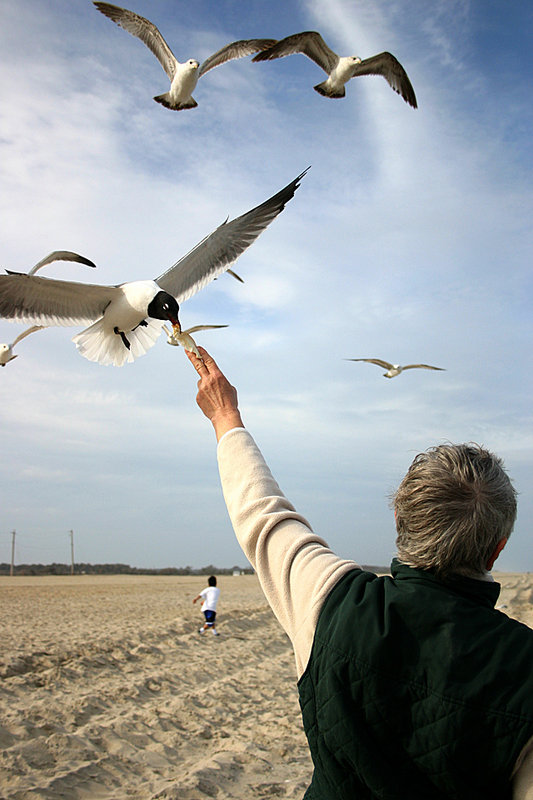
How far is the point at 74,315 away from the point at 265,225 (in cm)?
145

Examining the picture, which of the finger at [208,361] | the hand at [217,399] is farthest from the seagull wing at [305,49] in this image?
the hand at [217,399]

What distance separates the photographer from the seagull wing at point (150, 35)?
7906 mm

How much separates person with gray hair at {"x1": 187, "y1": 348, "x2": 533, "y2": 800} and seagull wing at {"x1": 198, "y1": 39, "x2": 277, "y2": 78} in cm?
778

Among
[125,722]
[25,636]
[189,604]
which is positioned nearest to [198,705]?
[125,722]

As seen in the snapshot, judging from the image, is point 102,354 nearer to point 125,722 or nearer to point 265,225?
point 265,225

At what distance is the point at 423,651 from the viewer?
44.2 inches

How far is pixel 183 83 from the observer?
24.1 feet

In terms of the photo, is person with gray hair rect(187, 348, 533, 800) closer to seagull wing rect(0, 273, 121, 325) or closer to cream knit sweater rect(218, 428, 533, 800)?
cream knit sweater rect(218, 428, 533, 800)

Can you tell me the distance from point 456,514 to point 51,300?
11.3 ft

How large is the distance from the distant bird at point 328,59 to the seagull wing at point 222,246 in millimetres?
4151

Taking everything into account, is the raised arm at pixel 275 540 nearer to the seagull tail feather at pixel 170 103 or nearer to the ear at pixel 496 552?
the ear at pixel 496 552

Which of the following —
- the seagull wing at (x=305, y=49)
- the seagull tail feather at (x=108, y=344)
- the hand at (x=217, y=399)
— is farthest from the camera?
the seagull wing at (x=305, y=49)

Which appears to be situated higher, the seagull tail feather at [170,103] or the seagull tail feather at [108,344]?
the seagull tail feather at [170,103]

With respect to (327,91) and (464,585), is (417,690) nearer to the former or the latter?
(464,585)
